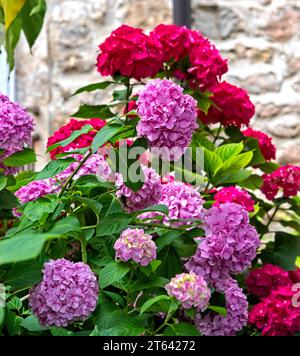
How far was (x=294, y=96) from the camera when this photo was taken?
279cm

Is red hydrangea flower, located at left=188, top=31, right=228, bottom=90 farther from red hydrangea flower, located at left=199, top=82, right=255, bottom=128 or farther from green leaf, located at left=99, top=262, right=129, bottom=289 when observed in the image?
green leaf, located at left=99, top=262, right=129, bottom=289

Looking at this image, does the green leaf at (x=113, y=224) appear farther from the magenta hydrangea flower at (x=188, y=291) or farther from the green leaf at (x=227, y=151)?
the green leaf at (x=227, y=151)

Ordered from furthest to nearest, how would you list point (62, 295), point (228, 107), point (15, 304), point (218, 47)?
1. point (218, 47)
2. point (228, 107)
3. point (15, 304)
4. point (62, 295)

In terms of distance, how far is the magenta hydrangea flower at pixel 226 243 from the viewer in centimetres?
102

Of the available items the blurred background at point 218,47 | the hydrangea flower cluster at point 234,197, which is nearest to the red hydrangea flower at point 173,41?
the hydrangea flower cluster at point 234,197

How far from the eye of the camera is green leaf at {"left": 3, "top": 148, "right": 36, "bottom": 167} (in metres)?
1.03

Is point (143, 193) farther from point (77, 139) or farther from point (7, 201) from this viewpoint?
point (77, 139)

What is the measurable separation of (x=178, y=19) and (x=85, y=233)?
188cm

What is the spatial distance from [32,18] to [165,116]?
36cm

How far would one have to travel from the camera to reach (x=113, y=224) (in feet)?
3.22

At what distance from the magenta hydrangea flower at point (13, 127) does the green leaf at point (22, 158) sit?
12 mm

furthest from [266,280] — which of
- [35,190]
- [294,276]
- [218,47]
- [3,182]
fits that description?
[218,47]

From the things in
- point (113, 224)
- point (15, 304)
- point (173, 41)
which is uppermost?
point (173, 41)
